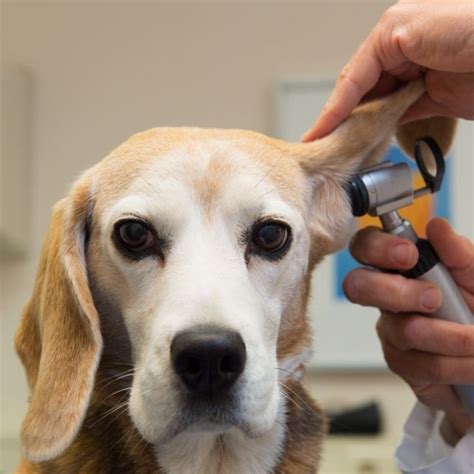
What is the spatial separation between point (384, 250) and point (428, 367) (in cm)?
20

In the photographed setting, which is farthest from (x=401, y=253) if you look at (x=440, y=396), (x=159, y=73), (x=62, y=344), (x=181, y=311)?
(x=159, y=73)

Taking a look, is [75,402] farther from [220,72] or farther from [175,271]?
[220,72]

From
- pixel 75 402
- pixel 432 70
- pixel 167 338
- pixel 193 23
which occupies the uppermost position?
pixel 432 70

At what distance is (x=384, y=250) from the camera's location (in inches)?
42.8

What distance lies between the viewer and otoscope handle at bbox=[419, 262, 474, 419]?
110 centimetres

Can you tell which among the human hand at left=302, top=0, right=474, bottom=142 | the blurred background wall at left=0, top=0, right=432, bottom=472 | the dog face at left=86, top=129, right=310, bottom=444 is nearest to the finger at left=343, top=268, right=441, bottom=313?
the dog face at left=86, top=129, right=310, bottom=444

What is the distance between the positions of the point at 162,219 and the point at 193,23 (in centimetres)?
207

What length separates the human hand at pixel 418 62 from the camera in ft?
3.43

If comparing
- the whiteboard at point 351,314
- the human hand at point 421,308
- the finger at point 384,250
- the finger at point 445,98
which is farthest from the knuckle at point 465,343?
the whiteboard at point 351,314

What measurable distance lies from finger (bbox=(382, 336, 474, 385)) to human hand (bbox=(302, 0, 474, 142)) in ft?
1.23

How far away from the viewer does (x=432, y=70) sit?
3.76 feet

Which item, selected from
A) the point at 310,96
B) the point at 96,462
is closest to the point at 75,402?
the point at 96,462

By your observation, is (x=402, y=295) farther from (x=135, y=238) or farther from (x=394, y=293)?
(x=135, y=238)

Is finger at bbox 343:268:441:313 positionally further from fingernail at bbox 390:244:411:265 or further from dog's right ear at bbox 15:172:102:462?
dog's right ear at bbox 15:172:102:462
